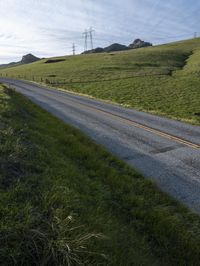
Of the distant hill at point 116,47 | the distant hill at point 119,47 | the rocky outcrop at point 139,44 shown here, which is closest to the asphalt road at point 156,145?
the distant hill at point 119,47

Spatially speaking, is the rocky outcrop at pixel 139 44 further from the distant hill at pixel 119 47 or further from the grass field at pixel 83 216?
the grass field at pixel 83 216

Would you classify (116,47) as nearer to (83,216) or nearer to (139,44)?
(139,44)

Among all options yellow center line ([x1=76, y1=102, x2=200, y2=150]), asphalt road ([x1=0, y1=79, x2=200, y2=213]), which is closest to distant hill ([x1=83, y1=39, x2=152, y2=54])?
yellow center line ([x1=76, y1=102, x2=200, y2=150])

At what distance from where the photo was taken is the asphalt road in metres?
8.42

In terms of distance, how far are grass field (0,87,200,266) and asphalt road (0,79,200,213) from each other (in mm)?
708

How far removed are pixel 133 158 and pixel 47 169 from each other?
14.7ft

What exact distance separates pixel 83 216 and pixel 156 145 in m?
7.40

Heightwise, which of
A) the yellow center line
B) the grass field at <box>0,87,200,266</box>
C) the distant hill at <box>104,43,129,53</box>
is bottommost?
the yellow center line

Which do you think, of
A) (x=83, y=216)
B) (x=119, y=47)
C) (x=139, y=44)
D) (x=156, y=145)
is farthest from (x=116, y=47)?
(x=83, y=216)

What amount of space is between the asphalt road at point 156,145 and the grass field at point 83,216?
0.71 m

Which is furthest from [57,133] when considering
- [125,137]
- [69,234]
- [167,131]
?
[69,234]

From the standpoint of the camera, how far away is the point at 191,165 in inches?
382

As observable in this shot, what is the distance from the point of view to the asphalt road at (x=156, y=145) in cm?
842

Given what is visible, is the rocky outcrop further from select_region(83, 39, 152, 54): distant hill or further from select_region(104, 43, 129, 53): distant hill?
select_region(104, 43, 129, 53): distant hill
